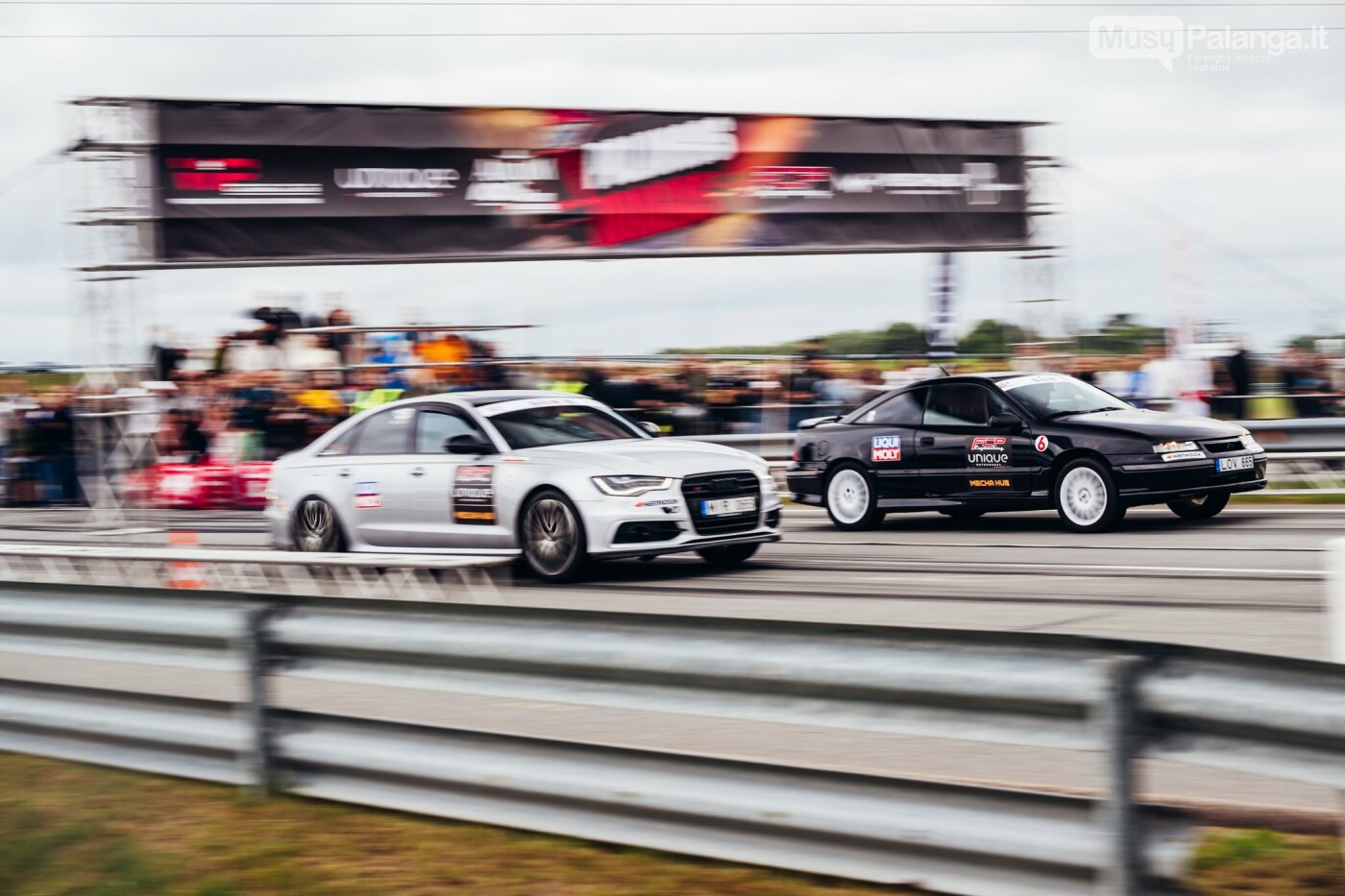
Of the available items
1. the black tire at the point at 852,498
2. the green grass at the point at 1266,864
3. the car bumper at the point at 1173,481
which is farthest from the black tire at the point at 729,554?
the green grass at the point at 1266,864

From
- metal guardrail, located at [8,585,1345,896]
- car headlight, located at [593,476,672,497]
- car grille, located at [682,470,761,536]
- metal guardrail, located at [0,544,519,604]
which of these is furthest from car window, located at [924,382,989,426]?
metal guardrail, located at [8,585,1345,896]

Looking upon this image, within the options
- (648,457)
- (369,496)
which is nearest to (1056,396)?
(648,457)

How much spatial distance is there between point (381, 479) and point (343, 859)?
322 inches

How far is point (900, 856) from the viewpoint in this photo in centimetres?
372

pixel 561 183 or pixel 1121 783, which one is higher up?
pixel 561 183

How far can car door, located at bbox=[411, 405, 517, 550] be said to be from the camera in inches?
459

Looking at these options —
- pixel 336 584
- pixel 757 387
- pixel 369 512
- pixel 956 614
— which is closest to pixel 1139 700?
pixel 956 614

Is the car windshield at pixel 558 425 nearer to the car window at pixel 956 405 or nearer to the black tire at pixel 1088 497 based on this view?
the car window at pixel 956 405

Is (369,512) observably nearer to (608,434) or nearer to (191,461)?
(608,434)

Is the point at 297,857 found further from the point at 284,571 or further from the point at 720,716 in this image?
the point at 284,571

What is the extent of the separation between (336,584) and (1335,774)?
920 centimetres

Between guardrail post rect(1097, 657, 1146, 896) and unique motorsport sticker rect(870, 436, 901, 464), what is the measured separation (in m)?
11.6

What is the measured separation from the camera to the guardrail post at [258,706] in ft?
16.4

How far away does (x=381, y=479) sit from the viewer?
12430mm
